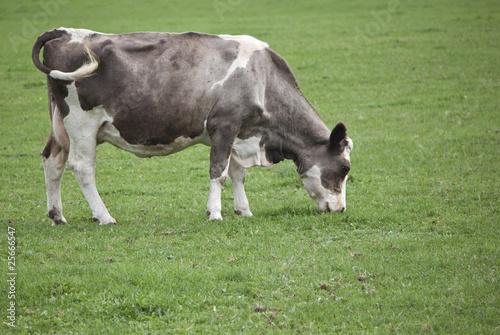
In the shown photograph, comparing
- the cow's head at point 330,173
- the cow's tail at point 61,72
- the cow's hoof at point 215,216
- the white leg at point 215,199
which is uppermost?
the cow's tail at point 61,72

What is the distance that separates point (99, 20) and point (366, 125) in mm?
21229

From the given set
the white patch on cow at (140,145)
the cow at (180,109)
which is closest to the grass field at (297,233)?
the cow at (180,109)

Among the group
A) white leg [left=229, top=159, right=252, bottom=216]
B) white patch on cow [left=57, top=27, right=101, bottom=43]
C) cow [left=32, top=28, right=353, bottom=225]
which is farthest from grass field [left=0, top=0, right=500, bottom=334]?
white patch on cow [left=57, top=27, right=101, bottom=43]

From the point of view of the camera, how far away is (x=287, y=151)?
11.1 m

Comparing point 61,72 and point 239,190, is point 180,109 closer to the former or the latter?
point 239,190

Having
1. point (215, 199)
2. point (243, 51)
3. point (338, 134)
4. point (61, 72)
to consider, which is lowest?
point (215, 199)

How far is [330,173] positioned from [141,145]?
313 cm

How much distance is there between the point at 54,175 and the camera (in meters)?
10.5

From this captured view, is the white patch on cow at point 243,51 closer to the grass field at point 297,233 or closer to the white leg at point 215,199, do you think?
the white leg at point 215,199

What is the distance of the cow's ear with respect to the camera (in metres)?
10.5

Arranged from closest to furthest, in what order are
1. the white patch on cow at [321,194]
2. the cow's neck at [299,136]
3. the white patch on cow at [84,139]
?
1. the white patch on cow at [84,139]
2. the white patch on cow at [321,194]
3. the cow's neck at [299,136]

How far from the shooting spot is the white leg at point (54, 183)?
10414 millimetres

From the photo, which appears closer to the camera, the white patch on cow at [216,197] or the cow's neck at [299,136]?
the white patch on cow at [216,197]

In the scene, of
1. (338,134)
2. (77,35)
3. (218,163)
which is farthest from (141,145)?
(338,134)
